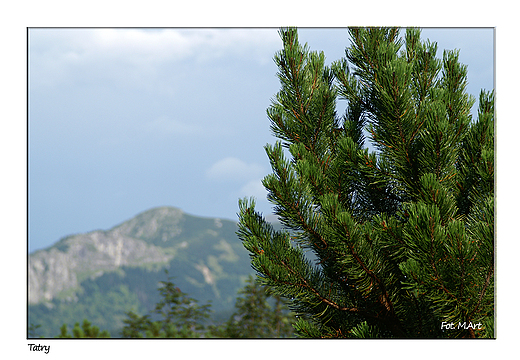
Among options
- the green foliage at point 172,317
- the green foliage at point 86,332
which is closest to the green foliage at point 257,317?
the green foliage at point 172,317

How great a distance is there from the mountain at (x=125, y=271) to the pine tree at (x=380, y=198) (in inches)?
1829

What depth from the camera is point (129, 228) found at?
9319 cm

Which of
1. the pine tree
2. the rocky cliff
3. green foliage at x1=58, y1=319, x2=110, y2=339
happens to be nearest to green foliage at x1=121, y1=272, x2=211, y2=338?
green foliage at x1=58, y1=319, x2=110, y2=339

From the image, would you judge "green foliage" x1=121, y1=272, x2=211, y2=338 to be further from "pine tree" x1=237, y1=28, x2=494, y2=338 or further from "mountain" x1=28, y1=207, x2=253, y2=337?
"mountain" x1=28, y1=207, x2=253, y2=337

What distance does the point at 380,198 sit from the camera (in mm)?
2383

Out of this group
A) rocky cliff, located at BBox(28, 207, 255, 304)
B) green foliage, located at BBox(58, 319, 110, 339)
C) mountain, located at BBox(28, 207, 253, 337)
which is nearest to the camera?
green foliage, located at BBox(58, 319, 110, 339)

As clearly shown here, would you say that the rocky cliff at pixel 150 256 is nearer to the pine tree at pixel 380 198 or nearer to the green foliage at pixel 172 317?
the green foliage at pixel 172 317

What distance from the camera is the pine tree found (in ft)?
6.61

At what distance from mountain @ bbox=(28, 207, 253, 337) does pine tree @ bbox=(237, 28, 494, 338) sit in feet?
152

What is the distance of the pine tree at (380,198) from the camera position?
2014 millimetres

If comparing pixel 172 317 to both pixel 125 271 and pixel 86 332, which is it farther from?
pixel 125 271
